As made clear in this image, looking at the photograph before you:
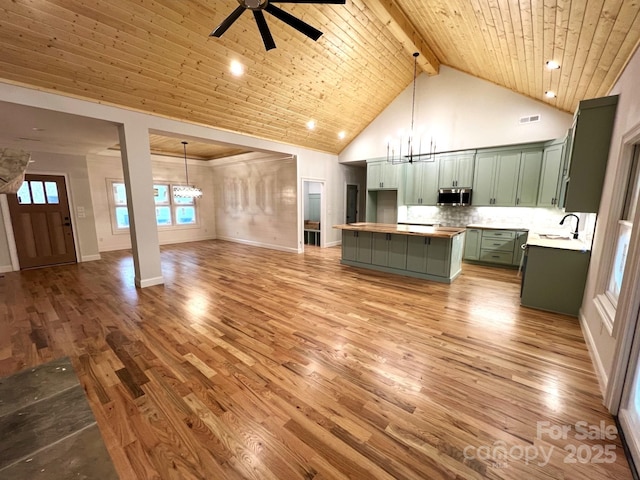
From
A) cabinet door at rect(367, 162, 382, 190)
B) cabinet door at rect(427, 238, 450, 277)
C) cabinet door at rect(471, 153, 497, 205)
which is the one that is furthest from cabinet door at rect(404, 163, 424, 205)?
cabinet door at rect(427, 238, 450, 277)

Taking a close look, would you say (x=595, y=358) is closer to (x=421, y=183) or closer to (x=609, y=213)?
(x=609, y=213)

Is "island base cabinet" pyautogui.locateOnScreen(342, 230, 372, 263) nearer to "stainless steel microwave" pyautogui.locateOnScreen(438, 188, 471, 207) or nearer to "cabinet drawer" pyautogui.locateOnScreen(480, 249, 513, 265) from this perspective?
"stainless steel microwave" pyautogui.locateOnScreen(438, 188, 471, 207)

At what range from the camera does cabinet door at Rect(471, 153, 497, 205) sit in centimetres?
559

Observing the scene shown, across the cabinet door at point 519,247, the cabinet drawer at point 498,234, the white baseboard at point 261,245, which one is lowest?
the white baseboard at point 261,245

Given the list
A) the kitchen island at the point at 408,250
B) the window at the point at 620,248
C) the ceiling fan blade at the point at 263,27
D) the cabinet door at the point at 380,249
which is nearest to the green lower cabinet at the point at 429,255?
the kitchen island at the point at 408,250

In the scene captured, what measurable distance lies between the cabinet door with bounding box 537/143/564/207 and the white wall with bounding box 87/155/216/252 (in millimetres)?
9588

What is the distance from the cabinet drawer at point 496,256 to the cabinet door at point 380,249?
230cm

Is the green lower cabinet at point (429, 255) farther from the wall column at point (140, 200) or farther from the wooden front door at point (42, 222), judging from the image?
the wooden front door at point (42, 222)

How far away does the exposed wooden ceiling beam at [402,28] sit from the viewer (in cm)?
357

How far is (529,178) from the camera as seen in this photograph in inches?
205

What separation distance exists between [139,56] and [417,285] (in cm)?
511

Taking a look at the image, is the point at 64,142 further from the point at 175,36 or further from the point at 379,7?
the point at 379,7

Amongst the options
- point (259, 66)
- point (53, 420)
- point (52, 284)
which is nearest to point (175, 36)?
point (259, 66)

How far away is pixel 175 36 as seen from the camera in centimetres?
320
